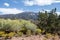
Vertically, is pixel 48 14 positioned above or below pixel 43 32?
above

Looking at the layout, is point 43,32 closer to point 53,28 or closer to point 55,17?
point 53,28

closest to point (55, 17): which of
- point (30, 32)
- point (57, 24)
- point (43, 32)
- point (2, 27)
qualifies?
point (57, 24)

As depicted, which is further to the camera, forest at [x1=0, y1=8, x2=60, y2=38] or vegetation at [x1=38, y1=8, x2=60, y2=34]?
vegetation at [x1=38, y1=8, x2=60, y2=34]

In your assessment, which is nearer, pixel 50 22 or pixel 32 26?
pixel 32 26

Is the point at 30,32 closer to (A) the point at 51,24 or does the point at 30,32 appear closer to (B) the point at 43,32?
(B) the point at 43,32

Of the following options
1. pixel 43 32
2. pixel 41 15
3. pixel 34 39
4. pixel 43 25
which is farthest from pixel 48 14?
pixel 34 39

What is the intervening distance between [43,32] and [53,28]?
6.21 feet

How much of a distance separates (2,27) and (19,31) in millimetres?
2167

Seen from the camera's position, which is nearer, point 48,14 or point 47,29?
point 47,29

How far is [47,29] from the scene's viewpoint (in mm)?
25484

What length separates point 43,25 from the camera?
26.6m

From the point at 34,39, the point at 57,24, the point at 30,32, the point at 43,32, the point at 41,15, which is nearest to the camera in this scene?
the point at 34,39

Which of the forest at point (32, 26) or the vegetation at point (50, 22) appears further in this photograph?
the vegetation at point (50, 22)

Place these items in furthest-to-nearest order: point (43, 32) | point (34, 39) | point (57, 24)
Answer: point (57, 24)
point (43, 32)
point (34, 39)
